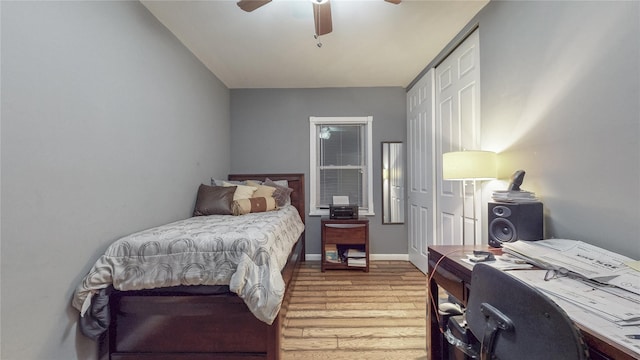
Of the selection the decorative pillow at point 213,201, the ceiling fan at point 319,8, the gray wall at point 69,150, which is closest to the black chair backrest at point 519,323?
the ceiling fan at point 319,8

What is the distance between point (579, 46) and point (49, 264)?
2.80 meters

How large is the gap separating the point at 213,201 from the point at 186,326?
4.23ft

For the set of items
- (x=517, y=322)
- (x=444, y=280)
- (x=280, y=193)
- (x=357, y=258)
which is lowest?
(x=357, y=258)

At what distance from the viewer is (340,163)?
12.0 ft

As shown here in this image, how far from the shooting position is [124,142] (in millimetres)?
1681

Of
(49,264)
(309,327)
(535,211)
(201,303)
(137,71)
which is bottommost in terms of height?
(309,327)

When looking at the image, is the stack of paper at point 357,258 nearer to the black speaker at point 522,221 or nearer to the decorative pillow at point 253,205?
the decorative pillow at point 253,205

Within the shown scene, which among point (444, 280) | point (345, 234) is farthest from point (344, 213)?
point (444, 280)

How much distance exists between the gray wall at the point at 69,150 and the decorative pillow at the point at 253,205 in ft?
2.07

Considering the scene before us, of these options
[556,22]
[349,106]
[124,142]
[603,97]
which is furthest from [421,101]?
[124,142]

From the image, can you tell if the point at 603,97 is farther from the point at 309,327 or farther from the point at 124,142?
the point at 124,142

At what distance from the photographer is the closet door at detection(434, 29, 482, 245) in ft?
6.64

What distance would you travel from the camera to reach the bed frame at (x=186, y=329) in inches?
55.6

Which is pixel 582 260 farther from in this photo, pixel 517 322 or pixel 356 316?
pixel 356 316
